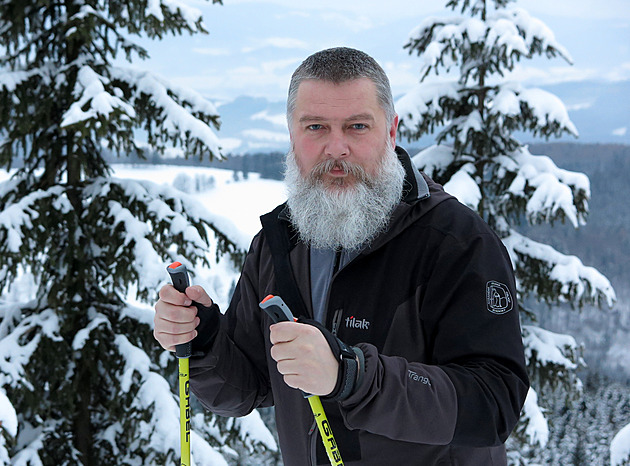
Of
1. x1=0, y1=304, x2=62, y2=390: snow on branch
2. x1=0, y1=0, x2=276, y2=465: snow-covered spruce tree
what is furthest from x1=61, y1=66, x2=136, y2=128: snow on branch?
x1=0, y1=304, x2=62, y2=390: snow on branch

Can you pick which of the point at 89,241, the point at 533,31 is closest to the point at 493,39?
the point at 533,31

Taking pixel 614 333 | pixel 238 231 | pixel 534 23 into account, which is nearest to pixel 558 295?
pixel 534 23

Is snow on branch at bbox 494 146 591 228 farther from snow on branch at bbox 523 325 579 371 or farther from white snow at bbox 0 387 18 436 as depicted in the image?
white snow at bbox 0 387 18 436

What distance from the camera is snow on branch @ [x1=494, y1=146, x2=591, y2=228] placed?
6932mm

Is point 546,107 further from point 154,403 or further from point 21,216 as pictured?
point 21,216

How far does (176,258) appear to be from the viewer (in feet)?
19.2

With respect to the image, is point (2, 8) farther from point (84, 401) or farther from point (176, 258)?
point (84, 401)

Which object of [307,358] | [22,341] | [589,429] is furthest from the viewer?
[589,429]

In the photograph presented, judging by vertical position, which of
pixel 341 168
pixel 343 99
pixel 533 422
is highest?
pixel 343 99

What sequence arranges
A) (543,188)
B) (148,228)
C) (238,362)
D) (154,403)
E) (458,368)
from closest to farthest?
(458,368) < (238,362) < (154,403) < (148,228) < (543,188)

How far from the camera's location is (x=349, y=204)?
2107 millimetres

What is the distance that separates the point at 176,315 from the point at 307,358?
64 cm

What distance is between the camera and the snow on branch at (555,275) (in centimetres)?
759

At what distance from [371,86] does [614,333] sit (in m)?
135
